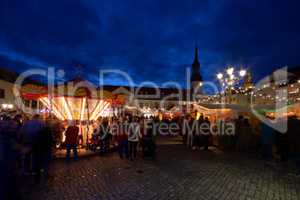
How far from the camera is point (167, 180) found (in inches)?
275

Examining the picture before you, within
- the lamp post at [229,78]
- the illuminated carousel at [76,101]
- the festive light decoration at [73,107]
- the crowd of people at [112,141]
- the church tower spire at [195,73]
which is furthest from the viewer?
the church tower spire at [195,73]

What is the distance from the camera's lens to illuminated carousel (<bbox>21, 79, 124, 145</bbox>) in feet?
37.9

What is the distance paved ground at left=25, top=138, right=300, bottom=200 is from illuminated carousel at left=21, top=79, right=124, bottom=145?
289 cm

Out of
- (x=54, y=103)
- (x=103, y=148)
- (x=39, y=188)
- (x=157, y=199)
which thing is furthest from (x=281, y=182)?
(x=54, y=103)

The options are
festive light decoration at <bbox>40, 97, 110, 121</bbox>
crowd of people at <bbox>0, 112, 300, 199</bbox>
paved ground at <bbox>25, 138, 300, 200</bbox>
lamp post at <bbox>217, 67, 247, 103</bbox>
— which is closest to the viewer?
crowd of people at <bbox>0, 112, 300, 199</bbox>

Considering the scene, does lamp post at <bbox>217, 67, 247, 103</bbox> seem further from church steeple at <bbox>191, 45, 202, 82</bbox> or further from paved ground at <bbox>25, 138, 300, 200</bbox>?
church steeple at <bbox>191, 45, 202, 82</bbox>

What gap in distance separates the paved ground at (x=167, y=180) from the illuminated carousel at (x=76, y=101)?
289cm

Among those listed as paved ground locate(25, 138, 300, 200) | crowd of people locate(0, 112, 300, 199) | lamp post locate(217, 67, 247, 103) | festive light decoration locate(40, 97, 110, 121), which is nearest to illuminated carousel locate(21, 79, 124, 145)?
festive light decoration locate(40, 97, 110, 121)

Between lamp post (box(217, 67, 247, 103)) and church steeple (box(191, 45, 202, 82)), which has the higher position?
church steeple (box(191, 45, 202, 82))

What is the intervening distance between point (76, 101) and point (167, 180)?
6.98 metres

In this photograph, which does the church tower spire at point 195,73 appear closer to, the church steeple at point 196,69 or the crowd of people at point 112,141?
the church steeple at point 196,69

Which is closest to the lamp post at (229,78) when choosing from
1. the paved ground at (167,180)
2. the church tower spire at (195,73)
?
the paved ground at (167,180)

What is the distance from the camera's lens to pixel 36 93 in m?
11.6

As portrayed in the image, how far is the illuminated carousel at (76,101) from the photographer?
11555 mm
